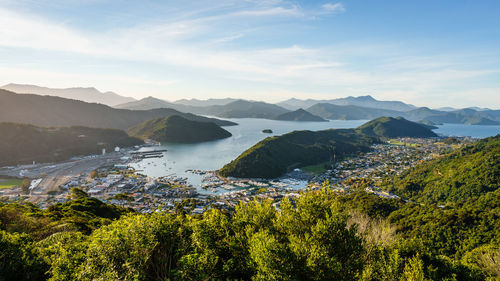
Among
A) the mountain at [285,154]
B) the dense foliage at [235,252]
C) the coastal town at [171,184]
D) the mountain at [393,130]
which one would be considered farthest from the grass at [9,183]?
the mountain at [393,130]

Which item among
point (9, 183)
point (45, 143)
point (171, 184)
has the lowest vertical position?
point (9, 183)

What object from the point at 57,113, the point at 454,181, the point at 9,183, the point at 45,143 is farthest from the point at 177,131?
the point at 454,181

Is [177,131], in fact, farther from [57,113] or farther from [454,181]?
[454,181]

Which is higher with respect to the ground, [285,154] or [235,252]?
[235,252]

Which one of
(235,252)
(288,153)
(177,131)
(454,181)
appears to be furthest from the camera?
(177,131)

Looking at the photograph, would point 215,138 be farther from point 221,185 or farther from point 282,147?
point 221,185

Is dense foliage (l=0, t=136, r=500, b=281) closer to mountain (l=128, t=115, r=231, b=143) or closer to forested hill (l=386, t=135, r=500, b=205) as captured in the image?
forested hill (l=386, t=135, r=500, b=205)
